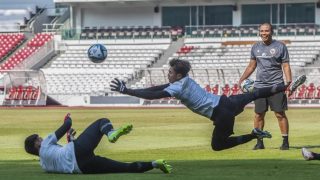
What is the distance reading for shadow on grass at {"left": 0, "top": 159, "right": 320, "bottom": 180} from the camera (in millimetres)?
12508

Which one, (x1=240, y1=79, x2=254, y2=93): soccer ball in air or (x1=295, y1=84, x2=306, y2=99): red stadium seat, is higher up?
(x1=240, y1=79, x2=254, y2=93): soccer ball in air

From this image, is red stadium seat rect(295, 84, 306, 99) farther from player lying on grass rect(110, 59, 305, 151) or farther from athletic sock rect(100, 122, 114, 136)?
athletic sock rect(100, 122, 114, 136)

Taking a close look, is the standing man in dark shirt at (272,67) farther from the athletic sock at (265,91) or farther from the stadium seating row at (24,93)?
the stadium seating row at (24,93)

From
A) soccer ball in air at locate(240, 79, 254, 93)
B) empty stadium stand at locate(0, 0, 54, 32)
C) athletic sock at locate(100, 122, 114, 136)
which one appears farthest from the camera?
empty stadium stand at locate(0, 0, 54, 32)

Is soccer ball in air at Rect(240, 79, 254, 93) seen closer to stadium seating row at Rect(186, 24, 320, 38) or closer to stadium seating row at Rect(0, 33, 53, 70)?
stadium seating row at Rect(186, 24, 320, 38)

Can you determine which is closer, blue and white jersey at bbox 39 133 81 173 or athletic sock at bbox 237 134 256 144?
blue and white jersey at bbox 39 133 81 173

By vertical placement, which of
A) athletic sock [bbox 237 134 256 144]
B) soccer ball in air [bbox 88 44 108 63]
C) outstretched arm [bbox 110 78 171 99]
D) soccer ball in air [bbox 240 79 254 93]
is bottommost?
athletic sock [bbox 237 134 256 144]

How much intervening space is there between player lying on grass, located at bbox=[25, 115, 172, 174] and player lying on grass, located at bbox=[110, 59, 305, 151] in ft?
3.67

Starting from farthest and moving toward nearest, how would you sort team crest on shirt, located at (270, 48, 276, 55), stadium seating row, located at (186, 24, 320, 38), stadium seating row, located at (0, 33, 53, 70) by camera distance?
1. stadium seating row, located at (0, 33, 53, 70)
2. stadium seating row, located at (186, 24, 320, 38)
3. team crest on shirt, located at (270, 48, 276, 55)

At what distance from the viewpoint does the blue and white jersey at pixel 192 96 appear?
13.9 m

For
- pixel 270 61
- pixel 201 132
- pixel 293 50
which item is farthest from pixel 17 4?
pixel 270 61

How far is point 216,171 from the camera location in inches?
528

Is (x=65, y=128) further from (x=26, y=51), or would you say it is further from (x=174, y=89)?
(x=26, y=51)

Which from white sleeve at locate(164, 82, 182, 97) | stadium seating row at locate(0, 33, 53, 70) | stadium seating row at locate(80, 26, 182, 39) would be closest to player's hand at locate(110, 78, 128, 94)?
white sleeve at locate(164, 82, 182, 97)
